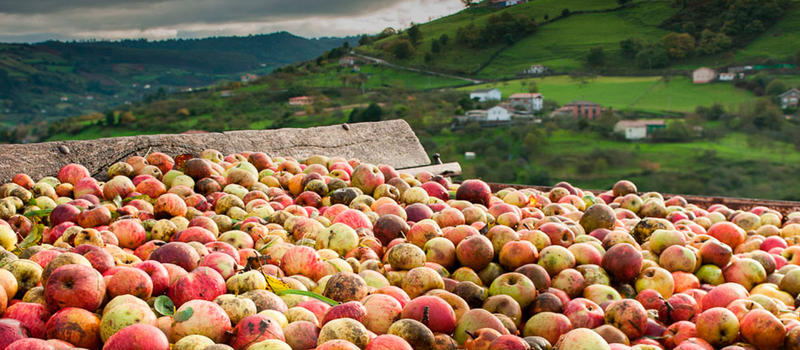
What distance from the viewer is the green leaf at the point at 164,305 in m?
2.50

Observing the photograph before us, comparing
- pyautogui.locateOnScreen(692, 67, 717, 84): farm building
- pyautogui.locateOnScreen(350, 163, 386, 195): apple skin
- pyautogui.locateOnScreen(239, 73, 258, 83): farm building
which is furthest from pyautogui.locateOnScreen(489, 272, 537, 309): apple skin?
pyautogui.locateOnScreen(239, 73, 258, 83): farm building

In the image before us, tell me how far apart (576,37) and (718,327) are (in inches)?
3808

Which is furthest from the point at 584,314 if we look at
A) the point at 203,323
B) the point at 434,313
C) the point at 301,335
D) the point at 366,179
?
the point at 366,179

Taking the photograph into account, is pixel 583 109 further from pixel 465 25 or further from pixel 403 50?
pixel 465 25

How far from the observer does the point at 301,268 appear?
3.18 metres

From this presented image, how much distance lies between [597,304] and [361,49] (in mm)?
108439

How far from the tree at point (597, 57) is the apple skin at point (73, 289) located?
289 feet

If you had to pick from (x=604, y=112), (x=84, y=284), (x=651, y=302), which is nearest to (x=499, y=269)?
(x=651, y=302)

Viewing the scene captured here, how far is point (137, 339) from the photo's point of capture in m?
2.06

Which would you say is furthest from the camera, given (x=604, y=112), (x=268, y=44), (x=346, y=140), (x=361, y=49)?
(x=268, y=44)

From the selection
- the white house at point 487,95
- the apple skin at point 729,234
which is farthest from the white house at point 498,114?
the apple skin at point 729,234

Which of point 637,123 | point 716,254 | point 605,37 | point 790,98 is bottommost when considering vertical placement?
point 637,123

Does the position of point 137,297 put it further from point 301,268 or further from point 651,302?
point 651,302

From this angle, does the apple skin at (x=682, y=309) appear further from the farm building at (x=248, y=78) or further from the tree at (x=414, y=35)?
the farm building at (x=248, y=78)
